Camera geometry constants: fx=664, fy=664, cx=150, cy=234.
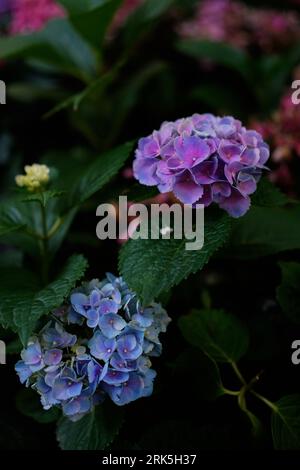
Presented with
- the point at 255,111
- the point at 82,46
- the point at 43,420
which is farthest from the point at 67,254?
the point at 255,111

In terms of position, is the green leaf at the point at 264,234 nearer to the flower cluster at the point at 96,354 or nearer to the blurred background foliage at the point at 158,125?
the blurred background foliage at the point at 158,125

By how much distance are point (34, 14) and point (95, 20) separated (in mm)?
417

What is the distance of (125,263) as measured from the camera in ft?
2.85

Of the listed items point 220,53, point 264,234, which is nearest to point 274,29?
point 220,53

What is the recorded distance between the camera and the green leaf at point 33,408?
3.10ft

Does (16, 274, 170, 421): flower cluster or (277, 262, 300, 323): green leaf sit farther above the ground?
(277, 262, 300, 323): green leaf

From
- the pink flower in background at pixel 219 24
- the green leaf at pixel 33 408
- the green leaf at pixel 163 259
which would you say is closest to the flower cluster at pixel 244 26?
the pink flower in background at pixel 219 24

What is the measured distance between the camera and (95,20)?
126 centimetres

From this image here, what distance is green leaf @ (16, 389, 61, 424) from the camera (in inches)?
37.2

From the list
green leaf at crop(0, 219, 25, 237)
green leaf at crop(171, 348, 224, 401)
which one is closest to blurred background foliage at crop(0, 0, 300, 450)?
green leaf at crop(171, 348, 224, 401)

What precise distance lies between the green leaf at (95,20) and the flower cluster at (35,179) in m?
0.40

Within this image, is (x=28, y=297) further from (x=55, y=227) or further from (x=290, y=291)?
(x=290, y=291)

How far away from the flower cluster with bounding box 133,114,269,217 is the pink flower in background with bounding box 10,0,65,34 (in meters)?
0.83

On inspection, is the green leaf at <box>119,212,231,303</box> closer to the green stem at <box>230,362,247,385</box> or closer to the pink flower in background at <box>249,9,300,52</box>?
the green stem at <box>230,362,247,385</box>
